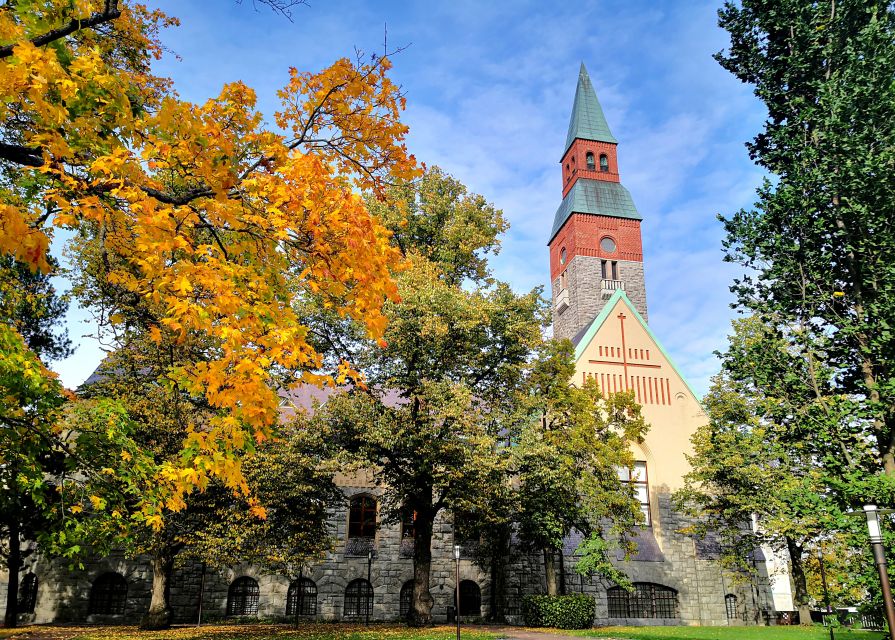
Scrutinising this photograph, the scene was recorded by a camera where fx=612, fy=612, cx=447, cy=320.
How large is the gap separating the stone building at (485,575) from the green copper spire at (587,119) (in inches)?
800

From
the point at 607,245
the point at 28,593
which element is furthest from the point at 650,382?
the point at 28,593

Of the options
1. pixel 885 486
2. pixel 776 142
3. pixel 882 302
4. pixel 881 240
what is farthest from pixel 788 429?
pixel 776 142

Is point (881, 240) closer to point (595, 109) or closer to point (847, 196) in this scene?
point (847, 196)

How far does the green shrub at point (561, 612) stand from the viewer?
24078mm

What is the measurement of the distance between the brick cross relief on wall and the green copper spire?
22.9m

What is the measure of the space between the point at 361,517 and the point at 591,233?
26.6 metres

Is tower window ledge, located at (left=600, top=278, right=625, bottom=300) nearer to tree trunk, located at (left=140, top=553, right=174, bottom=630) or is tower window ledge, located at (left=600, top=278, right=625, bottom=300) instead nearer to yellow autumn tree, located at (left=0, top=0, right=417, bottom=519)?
tree trunk, located at (left=140, top=553, right=174, bottom=630)

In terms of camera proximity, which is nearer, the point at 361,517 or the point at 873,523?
the point at 873,523

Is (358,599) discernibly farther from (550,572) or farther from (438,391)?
(438,391)

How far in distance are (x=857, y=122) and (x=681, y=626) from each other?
23.5 meters

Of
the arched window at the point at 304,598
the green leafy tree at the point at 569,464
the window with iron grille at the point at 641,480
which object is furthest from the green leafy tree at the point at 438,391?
the window with iron grille at the point at 641,480

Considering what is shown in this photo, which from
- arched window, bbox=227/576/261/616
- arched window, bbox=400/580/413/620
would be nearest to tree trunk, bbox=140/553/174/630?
arched window, bbox=227/576/261/616

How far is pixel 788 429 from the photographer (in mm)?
12133

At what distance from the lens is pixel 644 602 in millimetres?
28281
